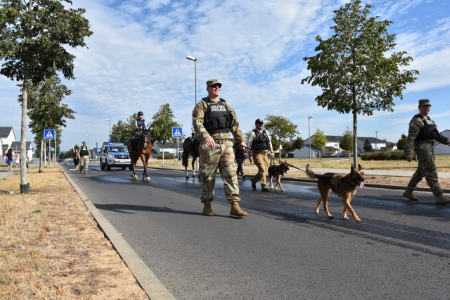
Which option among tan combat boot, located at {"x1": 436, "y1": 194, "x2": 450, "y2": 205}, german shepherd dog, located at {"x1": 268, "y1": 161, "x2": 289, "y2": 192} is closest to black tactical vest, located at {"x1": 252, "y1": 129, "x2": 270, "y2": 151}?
german shepherd dog, located at {"x1": 268, "y1": 161, "x2": 289, "y2": 192}

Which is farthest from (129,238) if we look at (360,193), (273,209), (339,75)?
(339,75)

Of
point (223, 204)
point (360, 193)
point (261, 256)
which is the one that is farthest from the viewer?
point (360, 193)

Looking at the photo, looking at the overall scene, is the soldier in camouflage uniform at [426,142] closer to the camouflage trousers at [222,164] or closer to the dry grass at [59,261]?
the camouflage trousers at [222,164]

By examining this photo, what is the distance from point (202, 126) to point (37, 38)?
20.2 ft

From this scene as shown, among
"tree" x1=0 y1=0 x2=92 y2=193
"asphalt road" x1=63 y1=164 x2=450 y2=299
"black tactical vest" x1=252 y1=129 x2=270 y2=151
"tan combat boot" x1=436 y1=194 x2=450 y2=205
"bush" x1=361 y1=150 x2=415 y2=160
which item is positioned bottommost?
"asphalt road" x1=63 y1=164 x2=450 y2=299

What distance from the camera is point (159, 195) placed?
10.1 metres

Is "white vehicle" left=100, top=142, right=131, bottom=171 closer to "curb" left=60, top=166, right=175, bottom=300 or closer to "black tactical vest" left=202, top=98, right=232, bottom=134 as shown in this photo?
"black tactical vest" left=202, top=98, right=232, bottom=134

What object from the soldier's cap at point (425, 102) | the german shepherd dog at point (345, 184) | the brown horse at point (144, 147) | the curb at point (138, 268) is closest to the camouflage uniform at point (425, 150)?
the soldier's cap at point (425, 102)

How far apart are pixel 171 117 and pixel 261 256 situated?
4492 centimetres

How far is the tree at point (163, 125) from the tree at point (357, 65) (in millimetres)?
33577

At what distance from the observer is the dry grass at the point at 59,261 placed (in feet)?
9.93

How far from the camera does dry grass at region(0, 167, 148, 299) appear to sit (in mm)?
3025

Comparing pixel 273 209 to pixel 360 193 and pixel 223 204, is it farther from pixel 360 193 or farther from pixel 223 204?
pixel 360 193

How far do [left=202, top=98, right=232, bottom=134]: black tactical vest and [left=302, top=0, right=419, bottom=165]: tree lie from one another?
28.7ft
